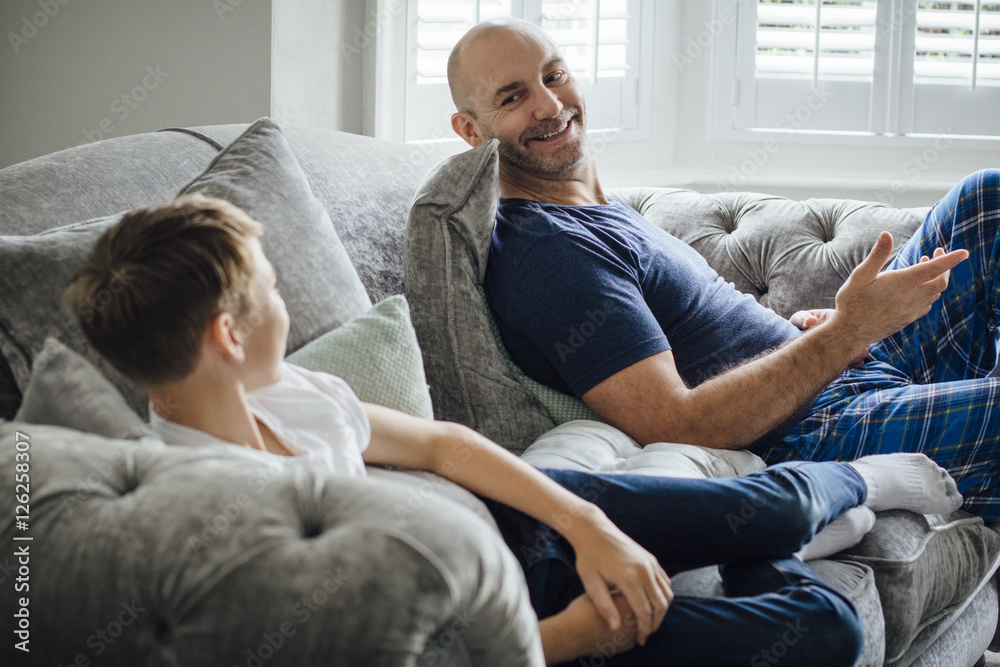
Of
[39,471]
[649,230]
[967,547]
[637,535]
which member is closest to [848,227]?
[649,230]

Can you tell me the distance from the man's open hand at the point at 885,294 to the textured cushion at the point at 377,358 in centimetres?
67

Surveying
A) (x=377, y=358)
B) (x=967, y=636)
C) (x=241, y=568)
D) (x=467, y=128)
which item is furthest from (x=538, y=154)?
(x=241, y=568)

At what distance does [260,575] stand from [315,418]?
328mm

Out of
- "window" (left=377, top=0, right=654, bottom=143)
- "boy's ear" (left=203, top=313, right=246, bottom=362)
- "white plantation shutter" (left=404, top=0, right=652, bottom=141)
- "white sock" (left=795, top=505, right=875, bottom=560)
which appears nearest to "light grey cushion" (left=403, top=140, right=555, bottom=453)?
"white sock" (left=795, top=505, right=875, bottom=560)

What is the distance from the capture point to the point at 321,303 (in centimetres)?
109

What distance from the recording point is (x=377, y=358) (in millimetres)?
1019

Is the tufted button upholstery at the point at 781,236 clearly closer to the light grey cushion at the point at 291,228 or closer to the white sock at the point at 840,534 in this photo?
the white sock at the point at 840,534

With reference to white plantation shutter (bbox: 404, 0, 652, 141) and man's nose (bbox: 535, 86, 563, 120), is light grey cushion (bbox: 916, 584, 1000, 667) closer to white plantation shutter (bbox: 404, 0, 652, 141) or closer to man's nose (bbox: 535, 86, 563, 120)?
man's nose (bbox: 535, 86, 563, 120)

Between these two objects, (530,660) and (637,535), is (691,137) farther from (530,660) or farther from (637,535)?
(530,660)

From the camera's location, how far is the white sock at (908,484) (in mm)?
1159

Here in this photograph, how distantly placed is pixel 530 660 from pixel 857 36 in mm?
2703

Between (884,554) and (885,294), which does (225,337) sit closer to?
(884,554)

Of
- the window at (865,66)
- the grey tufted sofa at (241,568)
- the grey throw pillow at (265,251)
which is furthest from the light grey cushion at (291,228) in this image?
the window at (865,66)

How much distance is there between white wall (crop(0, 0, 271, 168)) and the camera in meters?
1.76
